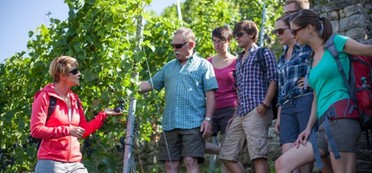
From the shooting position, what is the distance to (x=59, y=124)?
461 centimetres

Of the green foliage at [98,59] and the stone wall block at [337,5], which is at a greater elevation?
the stone wall block at [337,5]

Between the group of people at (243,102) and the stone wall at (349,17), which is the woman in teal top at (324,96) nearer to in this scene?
the group of people at (243,102)

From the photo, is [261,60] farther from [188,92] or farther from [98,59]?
[98,59]

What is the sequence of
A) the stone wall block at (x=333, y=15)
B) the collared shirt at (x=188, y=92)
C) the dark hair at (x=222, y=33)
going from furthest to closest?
the stone wall block at (x=333, y=15) → the dark hair at (x=222, y=33) → the collared shirt at (x=188, y=92)

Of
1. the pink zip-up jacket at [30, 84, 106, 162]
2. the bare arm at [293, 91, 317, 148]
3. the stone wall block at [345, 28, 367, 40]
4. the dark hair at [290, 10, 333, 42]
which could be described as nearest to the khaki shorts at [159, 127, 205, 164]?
the pink zip-up jacket at [30, 84, 106, 162]

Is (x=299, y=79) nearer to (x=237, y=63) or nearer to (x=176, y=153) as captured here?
(x=237, y=63)

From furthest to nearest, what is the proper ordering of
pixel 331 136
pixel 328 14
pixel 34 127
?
1. pixel 328 14
2. pixel 34 127
3. pixel 331 136

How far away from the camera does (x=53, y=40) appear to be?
562 centimetres

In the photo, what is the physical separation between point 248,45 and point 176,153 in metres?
1.02

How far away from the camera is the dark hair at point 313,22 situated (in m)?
4.10

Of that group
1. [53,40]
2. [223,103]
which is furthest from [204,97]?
[53,40]

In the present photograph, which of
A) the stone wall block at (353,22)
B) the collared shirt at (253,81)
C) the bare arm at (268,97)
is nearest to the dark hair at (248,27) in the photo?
the collared shirt at (253,81)

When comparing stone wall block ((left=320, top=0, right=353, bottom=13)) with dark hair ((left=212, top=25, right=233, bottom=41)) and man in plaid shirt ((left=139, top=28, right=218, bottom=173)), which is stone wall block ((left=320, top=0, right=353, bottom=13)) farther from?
man in plaid shirt ((left=139, top=28, right=218, bottom=173))

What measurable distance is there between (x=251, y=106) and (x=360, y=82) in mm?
1218
